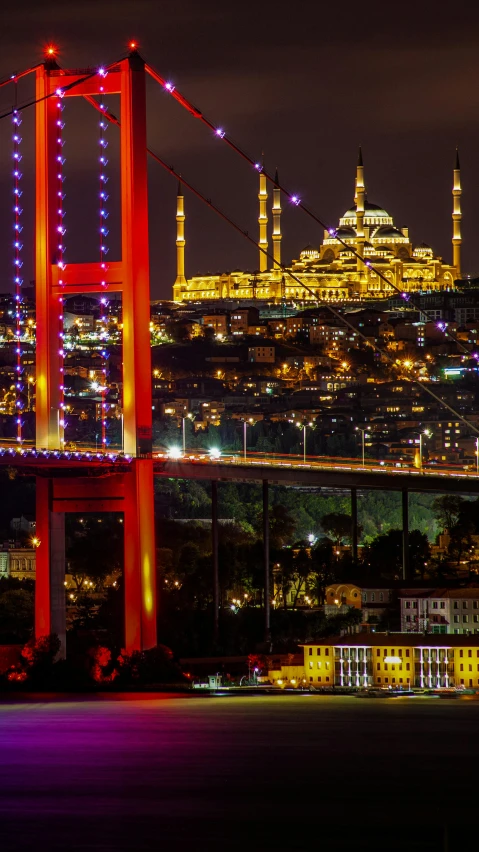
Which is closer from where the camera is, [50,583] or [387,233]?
[50,583]

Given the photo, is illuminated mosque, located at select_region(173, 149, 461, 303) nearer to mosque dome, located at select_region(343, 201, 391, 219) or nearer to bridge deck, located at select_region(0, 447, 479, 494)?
mosque dome, located at select_region(343, 201, 391, 219)

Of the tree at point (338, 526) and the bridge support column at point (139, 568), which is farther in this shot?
the tree at point (338, 526)

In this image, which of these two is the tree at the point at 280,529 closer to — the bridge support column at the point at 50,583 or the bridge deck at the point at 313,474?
the bridge deck at the point at 313,474

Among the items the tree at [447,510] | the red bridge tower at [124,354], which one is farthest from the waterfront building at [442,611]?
the tree at [447,510]

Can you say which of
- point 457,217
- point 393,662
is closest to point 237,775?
point 393,662

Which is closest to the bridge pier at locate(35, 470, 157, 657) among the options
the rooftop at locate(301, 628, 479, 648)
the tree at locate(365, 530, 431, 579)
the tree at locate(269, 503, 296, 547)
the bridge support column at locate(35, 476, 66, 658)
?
the bridge support column at locate(35, 476, 66, 658)

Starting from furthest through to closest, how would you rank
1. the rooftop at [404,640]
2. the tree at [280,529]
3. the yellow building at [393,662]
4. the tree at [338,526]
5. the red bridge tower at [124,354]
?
the tree at [338,526]
the tree at [280,529]
the rooftop at [404,640]
the yellow building at [393,662]
the red bridge tower at [124,354]

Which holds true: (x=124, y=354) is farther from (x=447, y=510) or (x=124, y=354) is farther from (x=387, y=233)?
(x=387, y=233)
